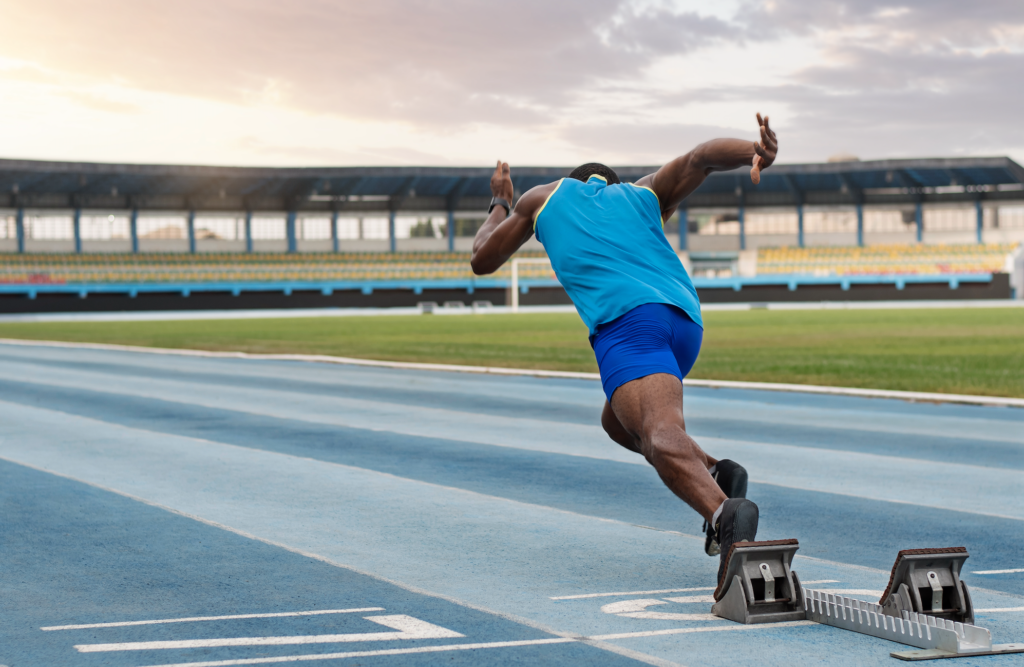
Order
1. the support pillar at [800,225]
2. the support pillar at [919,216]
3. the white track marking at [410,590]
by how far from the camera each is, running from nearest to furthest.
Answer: the white track marking at [410,590] < the support pillar at [919,216] < the support pillar at [800,225]

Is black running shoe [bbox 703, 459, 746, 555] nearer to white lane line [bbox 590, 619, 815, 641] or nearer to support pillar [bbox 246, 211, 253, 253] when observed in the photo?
white lane line [bbox 590, 619, 815, 641]

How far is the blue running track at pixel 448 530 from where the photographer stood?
3836mm

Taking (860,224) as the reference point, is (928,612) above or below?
below

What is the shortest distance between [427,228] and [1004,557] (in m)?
74.3

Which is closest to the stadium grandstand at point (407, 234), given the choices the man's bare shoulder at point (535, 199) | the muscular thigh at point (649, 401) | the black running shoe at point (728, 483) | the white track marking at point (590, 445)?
the white track marking at point (590, 445)

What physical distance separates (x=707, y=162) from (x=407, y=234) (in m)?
74.5

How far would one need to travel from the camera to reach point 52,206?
234 feet

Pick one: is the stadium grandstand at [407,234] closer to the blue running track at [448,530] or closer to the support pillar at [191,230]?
the support pillar at [191,230]

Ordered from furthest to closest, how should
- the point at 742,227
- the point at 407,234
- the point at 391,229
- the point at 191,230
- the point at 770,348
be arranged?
the point at 742,227 < the point at 407,234 < the point at 391,229 < the point at 191,230 < the point at 770,348

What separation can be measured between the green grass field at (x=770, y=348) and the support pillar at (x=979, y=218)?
132 feet

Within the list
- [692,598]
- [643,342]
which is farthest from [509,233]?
[692,598]

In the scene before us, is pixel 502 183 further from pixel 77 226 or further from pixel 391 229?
pixel 391 229

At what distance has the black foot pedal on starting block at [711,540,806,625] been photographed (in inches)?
154

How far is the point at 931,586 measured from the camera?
12.5 ft
